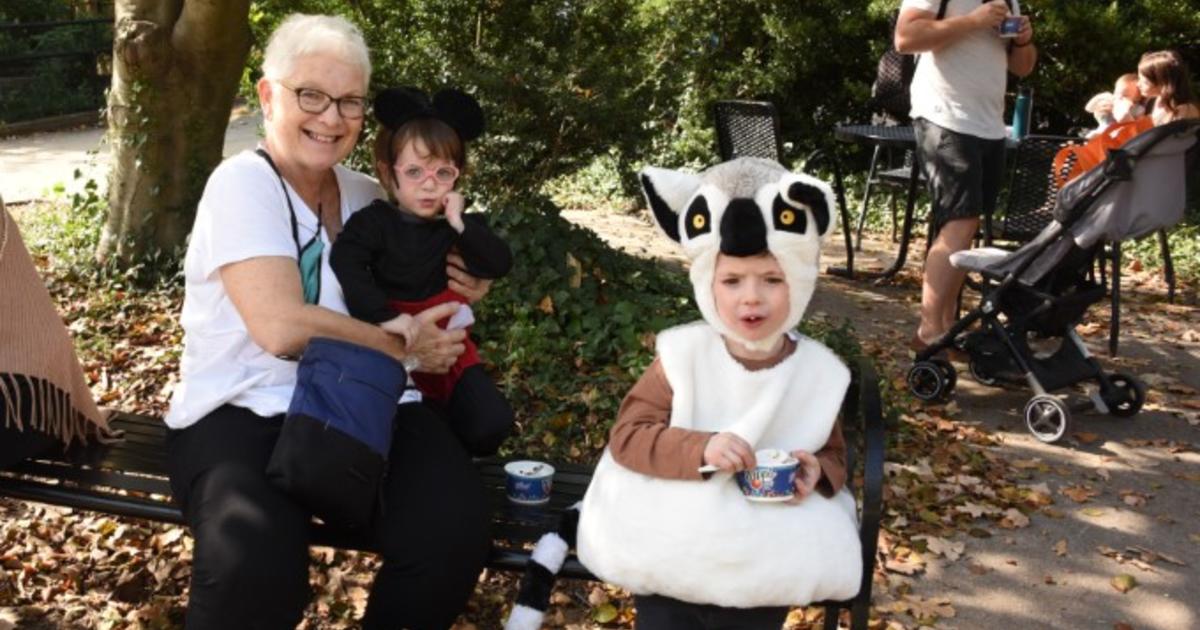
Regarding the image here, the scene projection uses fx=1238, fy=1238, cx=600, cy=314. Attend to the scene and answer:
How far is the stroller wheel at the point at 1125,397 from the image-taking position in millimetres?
5562

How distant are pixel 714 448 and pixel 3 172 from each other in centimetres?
1173

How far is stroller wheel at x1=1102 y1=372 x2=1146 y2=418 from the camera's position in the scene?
219 inches

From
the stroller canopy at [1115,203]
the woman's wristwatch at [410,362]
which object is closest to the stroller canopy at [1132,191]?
the stroller canopy at [1115,203]

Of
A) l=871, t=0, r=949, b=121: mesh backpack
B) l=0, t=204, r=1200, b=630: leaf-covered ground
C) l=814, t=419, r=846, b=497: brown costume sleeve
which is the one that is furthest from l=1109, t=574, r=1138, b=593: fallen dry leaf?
l=871, t=0, r=949, b=121: mesh backpack

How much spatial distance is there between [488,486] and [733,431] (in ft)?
2.96

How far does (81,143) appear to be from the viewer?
15.2m

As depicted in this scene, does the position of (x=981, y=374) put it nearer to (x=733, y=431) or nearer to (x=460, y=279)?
(x=460, y=279)

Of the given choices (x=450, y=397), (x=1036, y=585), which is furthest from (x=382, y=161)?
(x=1036, y=585)

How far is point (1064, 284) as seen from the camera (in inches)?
214

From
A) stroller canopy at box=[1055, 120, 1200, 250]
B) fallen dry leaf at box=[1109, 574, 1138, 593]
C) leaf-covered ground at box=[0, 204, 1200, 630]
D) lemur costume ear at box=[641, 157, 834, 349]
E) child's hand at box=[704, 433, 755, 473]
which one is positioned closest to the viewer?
child's hand at box=[704, 433, 755, 473]

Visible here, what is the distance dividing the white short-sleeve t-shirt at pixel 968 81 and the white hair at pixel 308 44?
336cm

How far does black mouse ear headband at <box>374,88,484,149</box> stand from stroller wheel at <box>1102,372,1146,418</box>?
355 cm

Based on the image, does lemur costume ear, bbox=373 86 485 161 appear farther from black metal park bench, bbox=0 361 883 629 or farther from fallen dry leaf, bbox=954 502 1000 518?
fallen dry leaf, bbox=954 502 1000 518

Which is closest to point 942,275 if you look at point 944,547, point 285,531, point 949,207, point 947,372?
point 949,207
